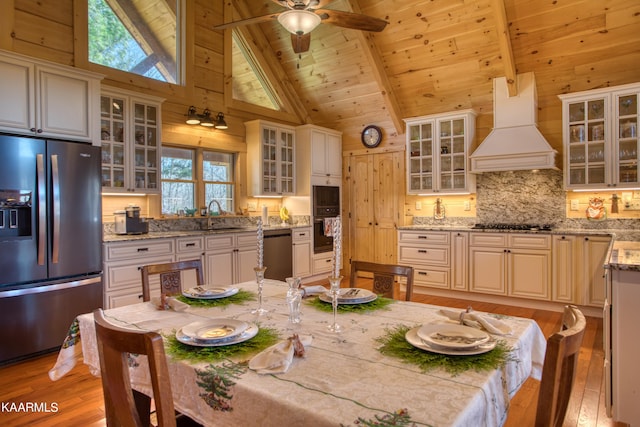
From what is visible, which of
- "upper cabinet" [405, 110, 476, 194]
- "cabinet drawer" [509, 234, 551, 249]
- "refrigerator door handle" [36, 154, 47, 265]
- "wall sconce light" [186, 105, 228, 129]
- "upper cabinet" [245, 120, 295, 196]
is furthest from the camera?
"upper cabinet" [245, 120, 295, 196]

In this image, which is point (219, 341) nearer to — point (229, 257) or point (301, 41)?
point (301, 41)

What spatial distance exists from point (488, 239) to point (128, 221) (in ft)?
13.4

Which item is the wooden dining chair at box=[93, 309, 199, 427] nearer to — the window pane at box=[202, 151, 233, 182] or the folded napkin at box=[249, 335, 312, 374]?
the folded napkin at box=[249, 335, 312, 374]

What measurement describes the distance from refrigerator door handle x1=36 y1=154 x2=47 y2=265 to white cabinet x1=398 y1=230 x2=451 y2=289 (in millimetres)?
3921

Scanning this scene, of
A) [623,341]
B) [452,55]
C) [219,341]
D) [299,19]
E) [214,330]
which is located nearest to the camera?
[219,341]

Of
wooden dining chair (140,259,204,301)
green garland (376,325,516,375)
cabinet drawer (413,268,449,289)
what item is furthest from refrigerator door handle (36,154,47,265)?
cabinet drawer (413,268,449,289)

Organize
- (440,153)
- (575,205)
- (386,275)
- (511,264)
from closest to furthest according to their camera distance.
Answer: (386,275)
(511,264)
(575,205)
(440,153)

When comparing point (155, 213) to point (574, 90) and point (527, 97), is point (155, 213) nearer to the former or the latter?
point (527, 97)

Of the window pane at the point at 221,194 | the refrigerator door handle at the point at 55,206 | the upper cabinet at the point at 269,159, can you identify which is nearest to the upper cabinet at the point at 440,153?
the upper cabinet at the point at 269,159

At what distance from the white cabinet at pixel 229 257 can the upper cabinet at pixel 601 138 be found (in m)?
3.84

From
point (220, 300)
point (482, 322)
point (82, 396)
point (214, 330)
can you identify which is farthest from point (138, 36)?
point (482, 322)

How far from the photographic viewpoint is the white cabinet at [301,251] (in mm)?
5797

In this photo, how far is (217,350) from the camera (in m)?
1.25

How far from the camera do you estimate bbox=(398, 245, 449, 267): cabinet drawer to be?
16.8 ft
